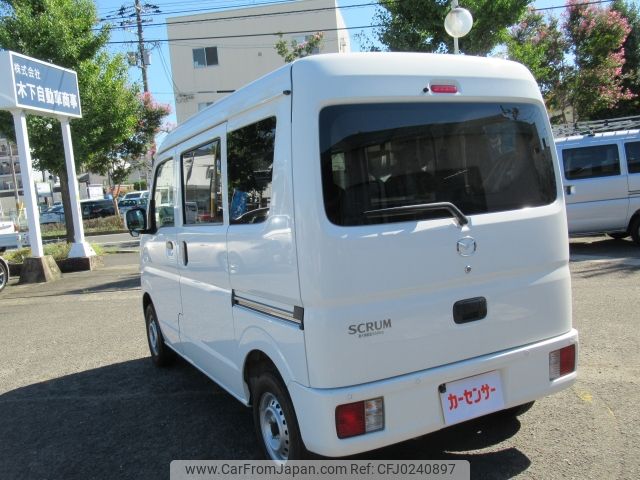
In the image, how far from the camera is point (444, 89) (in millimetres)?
2662

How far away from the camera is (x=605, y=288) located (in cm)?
691

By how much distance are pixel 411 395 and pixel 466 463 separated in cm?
82

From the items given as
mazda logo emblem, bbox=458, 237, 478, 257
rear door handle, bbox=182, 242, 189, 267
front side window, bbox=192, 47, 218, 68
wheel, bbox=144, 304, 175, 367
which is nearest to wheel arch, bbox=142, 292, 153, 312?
wheel, bbox=144, 304, 175, 367

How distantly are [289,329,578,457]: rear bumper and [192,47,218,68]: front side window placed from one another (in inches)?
1221

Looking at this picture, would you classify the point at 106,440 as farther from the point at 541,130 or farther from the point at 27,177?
the point at 27,177

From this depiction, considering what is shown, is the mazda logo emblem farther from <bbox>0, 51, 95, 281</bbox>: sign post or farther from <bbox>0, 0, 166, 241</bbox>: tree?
<bbox>0, 0, 166, 241</bbox>: tree

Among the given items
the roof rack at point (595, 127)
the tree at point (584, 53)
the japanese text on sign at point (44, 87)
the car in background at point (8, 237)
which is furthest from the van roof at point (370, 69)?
the tree at point (584, 53)

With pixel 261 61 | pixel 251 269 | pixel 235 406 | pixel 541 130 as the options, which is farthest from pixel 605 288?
pixel 261 61

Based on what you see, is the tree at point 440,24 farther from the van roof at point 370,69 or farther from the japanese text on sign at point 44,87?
the van roof at point 370,69

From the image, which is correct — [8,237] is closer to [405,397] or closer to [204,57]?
[405,397]

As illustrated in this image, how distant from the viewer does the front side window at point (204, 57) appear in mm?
30719

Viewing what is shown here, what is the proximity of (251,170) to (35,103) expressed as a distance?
10.2 metres

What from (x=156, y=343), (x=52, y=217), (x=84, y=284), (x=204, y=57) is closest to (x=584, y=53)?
(x=84, y=284)

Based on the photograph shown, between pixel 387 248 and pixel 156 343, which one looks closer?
pixel 387 248
